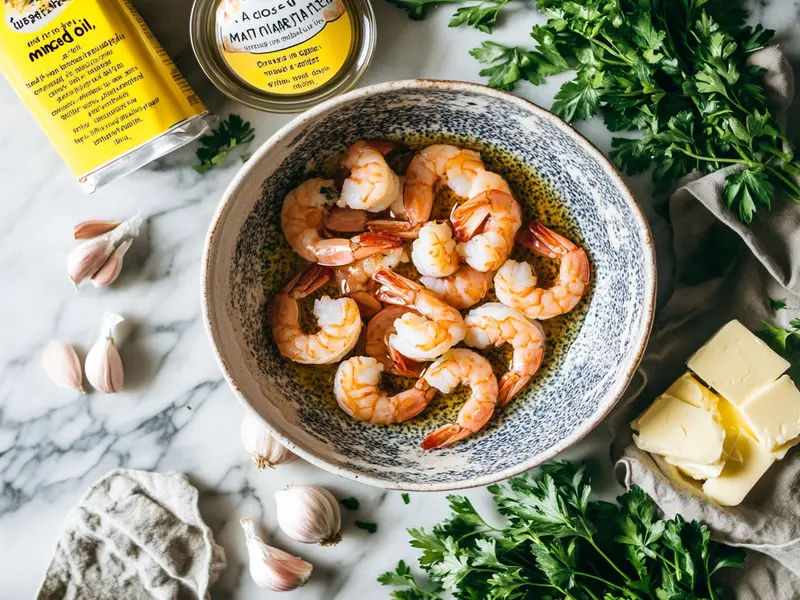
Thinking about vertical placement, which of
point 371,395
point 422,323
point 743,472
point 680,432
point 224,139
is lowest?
point 743,472

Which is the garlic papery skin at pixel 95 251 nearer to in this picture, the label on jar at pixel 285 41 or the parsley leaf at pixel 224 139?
the parsley leaf at pixel 224 139

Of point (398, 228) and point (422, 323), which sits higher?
point (398, 228)

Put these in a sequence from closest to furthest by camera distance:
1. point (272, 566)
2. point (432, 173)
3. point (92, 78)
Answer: point (92, 78) → point (432, 173) → point (272, 566)

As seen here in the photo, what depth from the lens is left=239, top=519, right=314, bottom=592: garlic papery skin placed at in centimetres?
157

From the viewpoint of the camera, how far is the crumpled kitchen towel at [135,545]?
5.21ft

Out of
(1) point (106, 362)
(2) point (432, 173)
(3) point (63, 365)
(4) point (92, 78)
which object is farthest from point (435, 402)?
(4) point (92, 78)

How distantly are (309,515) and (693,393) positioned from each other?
80 cm

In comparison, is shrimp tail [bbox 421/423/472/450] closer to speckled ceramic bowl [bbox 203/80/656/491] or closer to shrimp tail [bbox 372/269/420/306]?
speckled ceramic bowl [bbox 203/80/656/491]

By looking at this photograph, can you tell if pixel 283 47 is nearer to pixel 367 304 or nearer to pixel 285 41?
pixel 285 41

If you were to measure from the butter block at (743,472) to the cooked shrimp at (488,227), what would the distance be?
1.90 feet

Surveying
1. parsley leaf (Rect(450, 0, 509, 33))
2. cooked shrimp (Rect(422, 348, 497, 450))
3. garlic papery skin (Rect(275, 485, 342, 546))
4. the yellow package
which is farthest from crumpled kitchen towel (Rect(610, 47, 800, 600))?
the yellow package

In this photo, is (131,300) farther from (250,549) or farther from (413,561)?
(413,561)

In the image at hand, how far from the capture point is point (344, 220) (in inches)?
57.9

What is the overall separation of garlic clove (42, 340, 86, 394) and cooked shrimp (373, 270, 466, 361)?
0.68m
